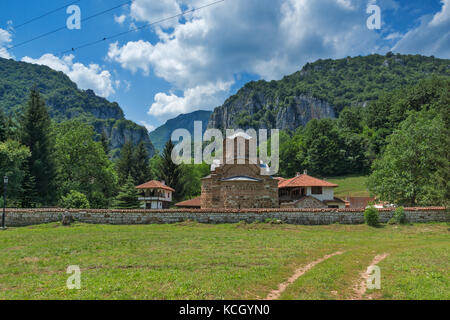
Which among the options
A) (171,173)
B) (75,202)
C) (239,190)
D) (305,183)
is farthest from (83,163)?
(305,183)

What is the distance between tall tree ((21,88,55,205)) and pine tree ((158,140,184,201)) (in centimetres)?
1766

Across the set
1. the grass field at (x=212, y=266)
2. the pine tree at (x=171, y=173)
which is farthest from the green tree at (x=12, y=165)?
the pine tree at (x=171, y=173)

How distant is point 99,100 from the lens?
7687 inches

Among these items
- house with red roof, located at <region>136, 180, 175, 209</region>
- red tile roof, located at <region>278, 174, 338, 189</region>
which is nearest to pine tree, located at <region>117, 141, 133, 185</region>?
house with red roof, located at <region>136, 180, 175, 209</region>

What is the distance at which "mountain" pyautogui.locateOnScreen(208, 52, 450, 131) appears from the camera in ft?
472

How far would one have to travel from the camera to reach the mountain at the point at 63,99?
147m

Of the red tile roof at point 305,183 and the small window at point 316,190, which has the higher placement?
the red tile roof at point 305,183

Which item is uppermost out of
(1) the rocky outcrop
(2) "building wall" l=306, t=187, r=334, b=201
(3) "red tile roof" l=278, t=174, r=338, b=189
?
(1) the rocky outcrop

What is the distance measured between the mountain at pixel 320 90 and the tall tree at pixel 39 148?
124 meters

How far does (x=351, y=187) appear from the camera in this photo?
56.5 meters

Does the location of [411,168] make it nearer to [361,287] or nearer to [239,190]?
[239,190]

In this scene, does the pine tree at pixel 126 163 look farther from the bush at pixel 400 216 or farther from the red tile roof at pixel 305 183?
the bush at pixel 400 216

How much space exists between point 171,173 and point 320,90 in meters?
131

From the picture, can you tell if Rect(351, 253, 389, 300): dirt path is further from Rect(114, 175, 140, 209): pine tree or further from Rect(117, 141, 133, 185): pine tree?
Rect(117, 141, 133, 185): pine tree
